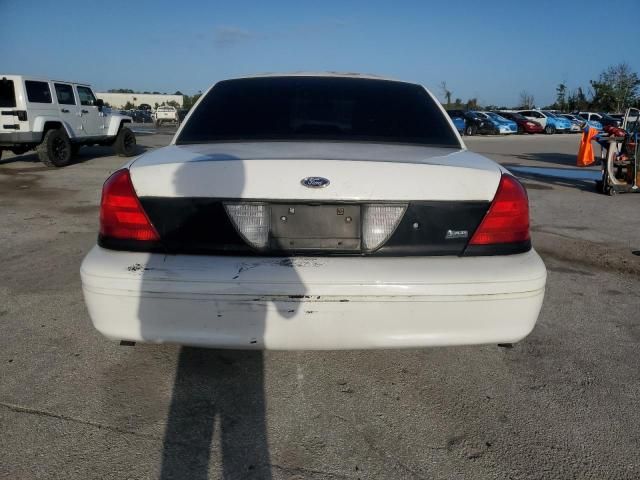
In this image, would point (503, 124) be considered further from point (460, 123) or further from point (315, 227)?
point (315, 227)

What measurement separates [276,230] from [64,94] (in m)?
13.2

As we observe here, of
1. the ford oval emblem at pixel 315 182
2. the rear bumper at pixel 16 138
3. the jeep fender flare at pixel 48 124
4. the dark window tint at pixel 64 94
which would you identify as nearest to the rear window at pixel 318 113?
the ford oval emblem at pixel 315 182

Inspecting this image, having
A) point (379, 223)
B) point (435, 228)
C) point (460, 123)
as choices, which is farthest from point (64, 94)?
point (460, 123)

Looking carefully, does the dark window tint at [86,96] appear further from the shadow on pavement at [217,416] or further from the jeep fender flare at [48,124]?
the shadow on pavement at [217,416]

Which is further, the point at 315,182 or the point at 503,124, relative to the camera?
the point at 503,124

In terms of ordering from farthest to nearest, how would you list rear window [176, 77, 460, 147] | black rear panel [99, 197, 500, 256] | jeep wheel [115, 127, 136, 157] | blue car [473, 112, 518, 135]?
blue car [473, 112, 518, 135] < jeep wheel [115, 127, 136, 157] < rear window [176, 77, 460, 147] < black rear panel [99, 197, 500, 256]

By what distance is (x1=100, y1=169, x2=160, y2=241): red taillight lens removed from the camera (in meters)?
2.06

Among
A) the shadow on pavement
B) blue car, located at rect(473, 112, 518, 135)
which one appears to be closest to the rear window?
the shadow on pavement

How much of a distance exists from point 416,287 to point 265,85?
5.80 ft

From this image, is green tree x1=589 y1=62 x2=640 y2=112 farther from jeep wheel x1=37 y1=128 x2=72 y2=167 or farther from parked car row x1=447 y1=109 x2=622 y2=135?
jeep wheel x1=37 y1=128 x2=72 y2=167

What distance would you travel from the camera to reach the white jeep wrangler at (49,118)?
11477mm

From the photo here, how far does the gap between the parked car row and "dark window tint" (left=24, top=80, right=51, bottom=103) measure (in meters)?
23.0

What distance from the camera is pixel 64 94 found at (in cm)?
1295

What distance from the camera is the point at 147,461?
6.44ft
